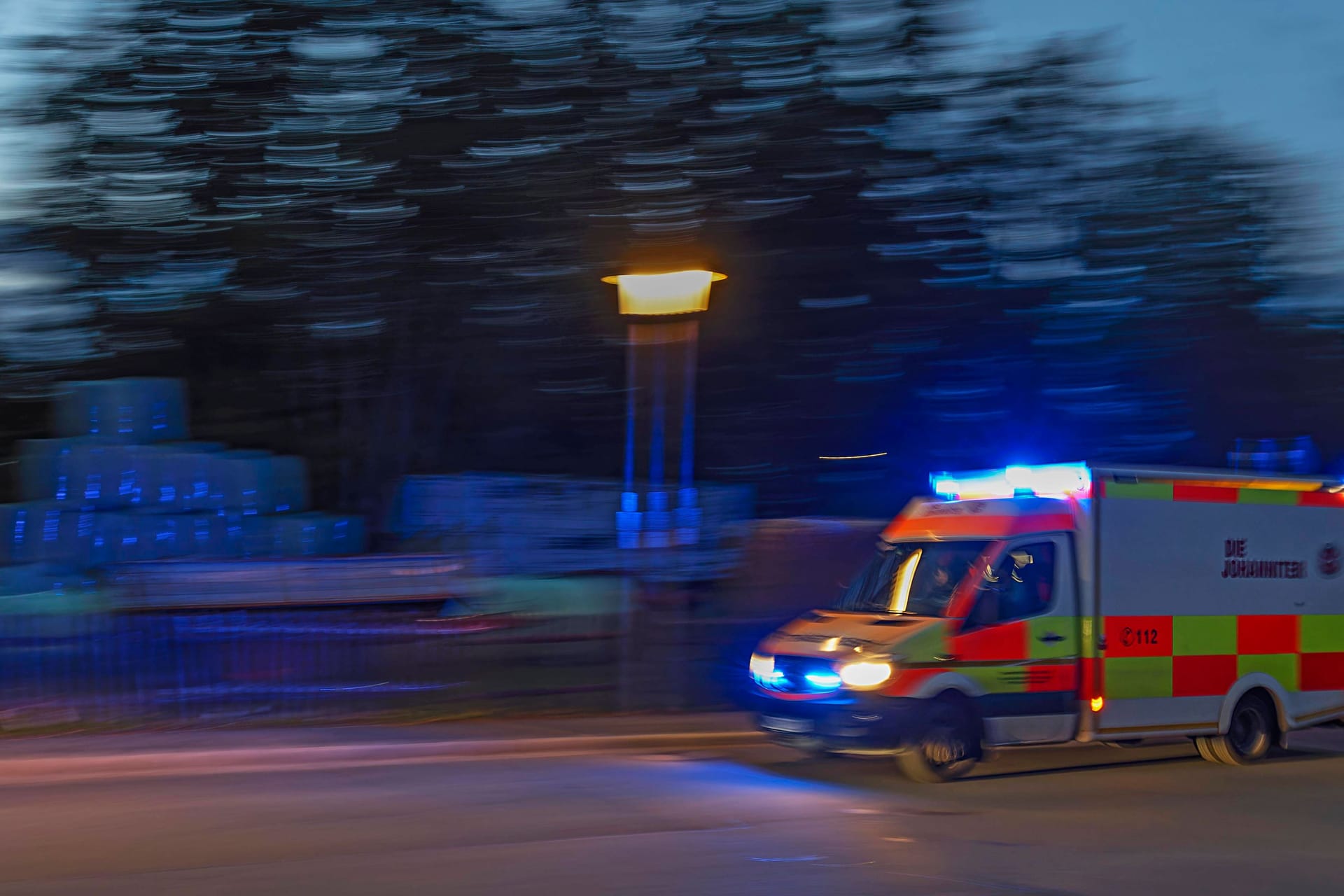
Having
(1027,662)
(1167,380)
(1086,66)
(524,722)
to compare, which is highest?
(1086,66)

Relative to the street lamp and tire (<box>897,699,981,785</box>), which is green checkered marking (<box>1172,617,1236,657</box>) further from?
the street lamp

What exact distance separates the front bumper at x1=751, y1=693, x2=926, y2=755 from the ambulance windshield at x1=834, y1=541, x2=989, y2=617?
90 centimetres

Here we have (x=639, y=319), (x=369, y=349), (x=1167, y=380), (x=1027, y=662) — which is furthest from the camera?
(x=1167, y=380)

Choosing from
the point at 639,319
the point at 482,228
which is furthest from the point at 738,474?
the point at 482,228

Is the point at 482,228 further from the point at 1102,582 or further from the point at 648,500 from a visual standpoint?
the point at 1102,582

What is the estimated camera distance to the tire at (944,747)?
391 inches

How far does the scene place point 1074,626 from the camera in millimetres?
10477

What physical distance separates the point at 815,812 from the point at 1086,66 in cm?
1108

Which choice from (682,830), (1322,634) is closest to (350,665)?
(682,830)

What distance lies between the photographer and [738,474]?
647 inches

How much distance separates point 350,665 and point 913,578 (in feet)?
18.4

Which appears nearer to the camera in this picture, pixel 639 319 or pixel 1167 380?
pixel 639 319

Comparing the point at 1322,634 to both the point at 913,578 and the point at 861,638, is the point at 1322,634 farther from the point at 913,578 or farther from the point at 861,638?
the point at 861,638

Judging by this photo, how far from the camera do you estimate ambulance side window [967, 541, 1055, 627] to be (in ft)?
33.5
